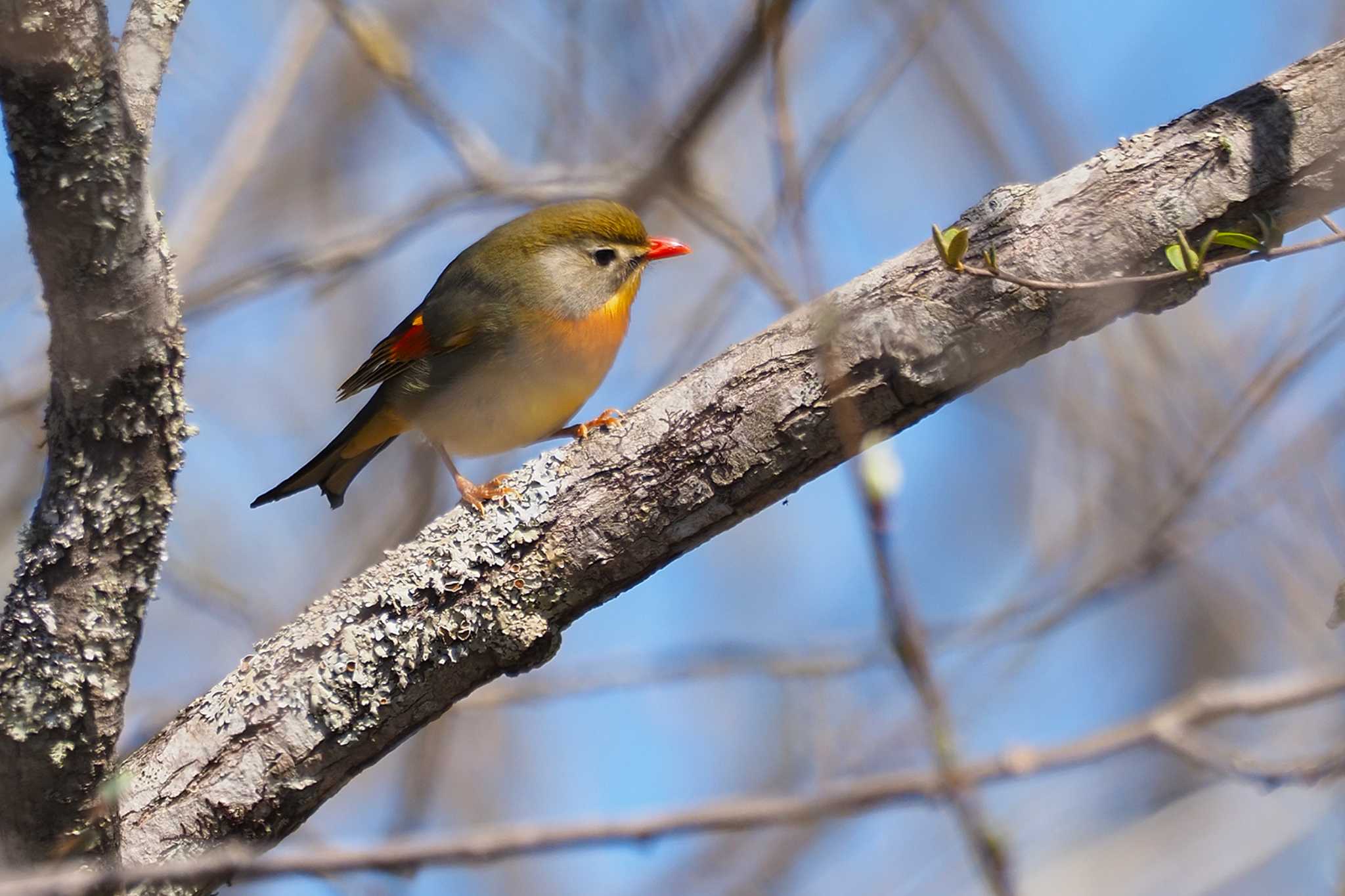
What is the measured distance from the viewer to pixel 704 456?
2.90 m

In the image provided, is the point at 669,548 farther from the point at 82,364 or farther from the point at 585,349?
the point at 585,349

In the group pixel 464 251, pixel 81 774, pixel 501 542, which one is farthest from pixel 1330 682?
pixel 464 251

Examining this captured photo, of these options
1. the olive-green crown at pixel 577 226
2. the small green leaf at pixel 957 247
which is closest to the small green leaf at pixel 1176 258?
the small green leaf at pixel 957 247

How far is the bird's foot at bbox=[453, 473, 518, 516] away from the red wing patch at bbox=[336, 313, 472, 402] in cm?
64

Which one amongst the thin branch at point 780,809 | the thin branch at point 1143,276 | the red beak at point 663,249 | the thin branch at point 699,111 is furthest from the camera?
the red beak at point 663,249

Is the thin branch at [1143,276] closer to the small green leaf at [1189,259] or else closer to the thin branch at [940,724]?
the small green leaf at [1189,259]

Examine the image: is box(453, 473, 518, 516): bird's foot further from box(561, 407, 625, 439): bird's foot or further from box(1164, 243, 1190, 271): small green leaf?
box(1164, 243, 1190, 271): small green leaf

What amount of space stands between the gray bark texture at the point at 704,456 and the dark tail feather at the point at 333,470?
6.65 feet

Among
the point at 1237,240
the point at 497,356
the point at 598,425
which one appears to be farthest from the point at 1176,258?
the point at 497,356

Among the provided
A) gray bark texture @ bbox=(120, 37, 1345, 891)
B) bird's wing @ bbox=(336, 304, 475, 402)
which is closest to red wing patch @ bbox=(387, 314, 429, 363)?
bird's wing @ bbox=(336, 304, 475, 402)

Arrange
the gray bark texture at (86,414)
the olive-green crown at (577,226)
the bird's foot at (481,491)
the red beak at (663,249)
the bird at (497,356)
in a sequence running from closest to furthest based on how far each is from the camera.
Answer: the gray bark texture at (86,414)
the bird's foot at (481,491)
the bird at (497,356)
the olive-green crown at (577,226)
the red beak at (663,249)

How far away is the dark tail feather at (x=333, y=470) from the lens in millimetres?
5047

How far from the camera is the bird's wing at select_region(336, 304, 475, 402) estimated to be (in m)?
5.14

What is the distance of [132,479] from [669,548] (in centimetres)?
122
